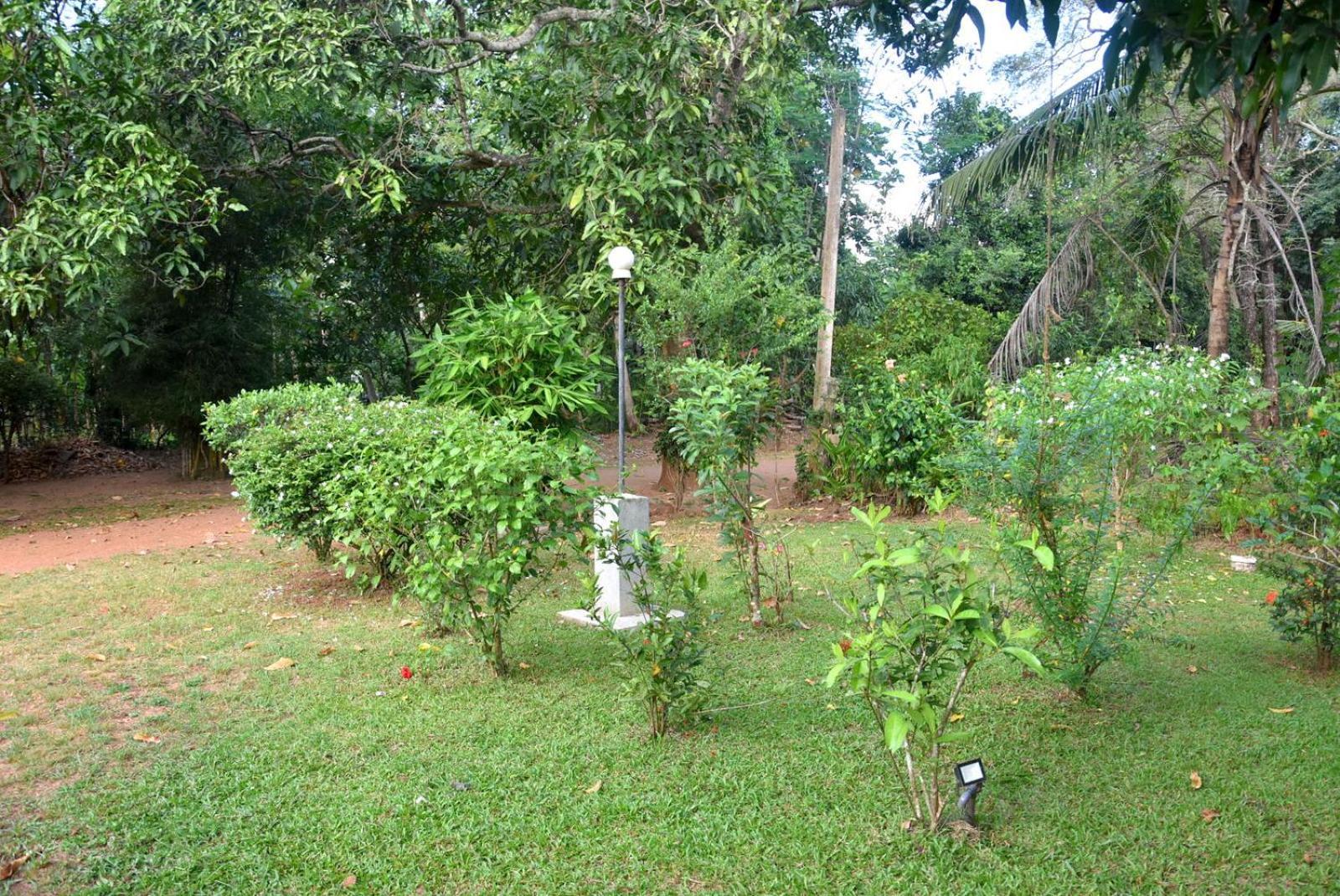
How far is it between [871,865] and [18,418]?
13834 mm

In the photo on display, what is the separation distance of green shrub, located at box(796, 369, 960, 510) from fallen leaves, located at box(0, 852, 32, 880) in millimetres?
7150

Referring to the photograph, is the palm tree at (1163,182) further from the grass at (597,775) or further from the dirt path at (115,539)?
the dirt path at (115,539)

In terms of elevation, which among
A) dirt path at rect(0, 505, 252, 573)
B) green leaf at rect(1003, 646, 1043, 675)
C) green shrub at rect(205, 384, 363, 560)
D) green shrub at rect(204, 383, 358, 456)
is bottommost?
dirt path at rect(0, 505, 252, 573)

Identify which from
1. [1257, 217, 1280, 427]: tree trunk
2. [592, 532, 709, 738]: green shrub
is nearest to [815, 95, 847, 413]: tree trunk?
[1257, 217, 1280, 427]: tree trunk

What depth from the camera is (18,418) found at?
13445 millimetres

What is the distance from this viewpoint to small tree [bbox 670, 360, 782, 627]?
5.41 meters

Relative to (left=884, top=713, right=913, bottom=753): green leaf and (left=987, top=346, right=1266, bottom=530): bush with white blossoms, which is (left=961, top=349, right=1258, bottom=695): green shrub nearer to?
(left=987, top=346, right=1266, bottom=530): bush with white blossoms

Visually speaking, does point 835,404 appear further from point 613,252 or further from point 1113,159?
point 1113,159

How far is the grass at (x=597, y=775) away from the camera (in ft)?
9.82

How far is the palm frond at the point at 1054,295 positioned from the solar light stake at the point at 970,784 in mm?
8504

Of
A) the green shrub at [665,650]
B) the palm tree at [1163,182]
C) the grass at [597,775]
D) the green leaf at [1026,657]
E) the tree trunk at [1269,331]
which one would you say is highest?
the palm tree at [1163,182]

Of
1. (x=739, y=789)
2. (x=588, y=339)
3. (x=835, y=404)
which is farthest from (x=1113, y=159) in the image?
(x=739, y=789)

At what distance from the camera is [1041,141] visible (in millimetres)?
10203

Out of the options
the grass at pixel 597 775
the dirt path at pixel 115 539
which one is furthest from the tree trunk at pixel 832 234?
the grass at pixel 597 775
